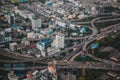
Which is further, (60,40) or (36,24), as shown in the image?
(36,24)

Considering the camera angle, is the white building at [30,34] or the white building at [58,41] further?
the white building at [30,34]

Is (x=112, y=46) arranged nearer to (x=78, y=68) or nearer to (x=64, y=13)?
(x=78, y=68)

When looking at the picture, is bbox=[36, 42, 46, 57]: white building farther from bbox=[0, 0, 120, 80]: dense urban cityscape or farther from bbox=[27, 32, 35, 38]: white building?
bbox=[27, 32, 35, 38]: white building

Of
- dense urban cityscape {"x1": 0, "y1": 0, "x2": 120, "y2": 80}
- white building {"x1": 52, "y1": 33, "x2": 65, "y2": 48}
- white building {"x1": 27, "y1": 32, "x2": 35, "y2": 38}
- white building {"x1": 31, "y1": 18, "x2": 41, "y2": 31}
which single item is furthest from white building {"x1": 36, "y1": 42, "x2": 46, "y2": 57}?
white building {"x1": 31, "y1": 18, "x2": 41, "y2": 31}

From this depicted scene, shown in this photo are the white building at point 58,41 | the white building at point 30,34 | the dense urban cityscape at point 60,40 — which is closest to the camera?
the dense urban cityscape at point 60,40

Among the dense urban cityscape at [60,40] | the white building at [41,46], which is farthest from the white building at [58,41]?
the white building at [41,46]

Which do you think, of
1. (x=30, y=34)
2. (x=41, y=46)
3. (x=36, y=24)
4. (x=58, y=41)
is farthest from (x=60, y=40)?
(x=36, y=24)

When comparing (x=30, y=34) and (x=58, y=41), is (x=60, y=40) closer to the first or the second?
(x=58, y=41)

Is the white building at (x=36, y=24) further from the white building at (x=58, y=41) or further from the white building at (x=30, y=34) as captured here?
the white building at (x=58, y=41)
